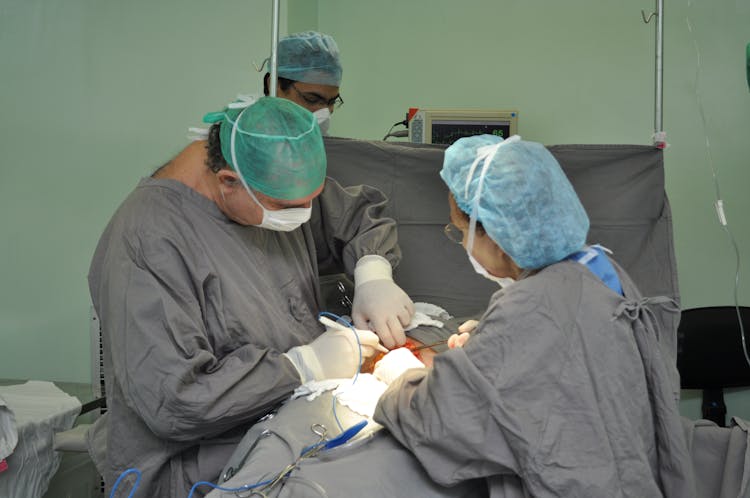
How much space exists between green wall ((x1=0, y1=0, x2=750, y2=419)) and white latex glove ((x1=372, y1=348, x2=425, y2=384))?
193 cm

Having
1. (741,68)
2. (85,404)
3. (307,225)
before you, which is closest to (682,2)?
(741,68)

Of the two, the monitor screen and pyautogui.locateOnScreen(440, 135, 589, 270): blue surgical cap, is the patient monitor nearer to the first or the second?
the monitor screen

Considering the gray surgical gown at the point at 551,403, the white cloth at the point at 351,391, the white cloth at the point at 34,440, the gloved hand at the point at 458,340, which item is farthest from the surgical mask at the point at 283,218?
the white cloth at the point at 34,440

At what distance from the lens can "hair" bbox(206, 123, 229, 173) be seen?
169cm

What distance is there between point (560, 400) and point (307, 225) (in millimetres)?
1150

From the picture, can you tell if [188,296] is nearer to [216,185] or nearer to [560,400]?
[216,185]

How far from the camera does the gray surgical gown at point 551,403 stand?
3.91ft

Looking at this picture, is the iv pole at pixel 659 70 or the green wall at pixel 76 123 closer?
the iv pole at pixel 659 70

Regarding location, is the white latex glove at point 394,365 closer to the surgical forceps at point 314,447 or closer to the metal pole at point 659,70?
the surgical forceps at point 314,447

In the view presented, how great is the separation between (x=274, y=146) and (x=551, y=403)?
854 millimetres

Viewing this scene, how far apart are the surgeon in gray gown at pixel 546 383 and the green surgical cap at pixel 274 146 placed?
17.6 inches

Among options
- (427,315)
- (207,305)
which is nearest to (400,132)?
(427,315)

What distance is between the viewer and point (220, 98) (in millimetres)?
3264

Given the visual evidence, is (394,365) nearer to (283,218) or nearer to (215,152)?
(283,218)
